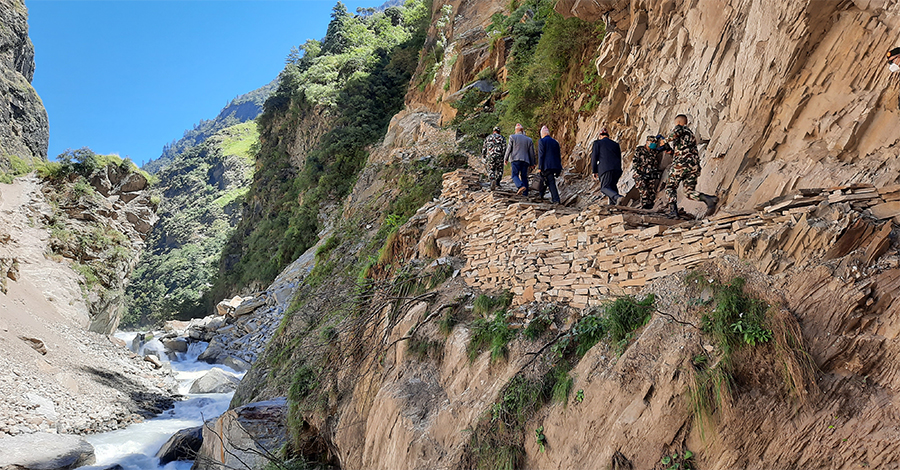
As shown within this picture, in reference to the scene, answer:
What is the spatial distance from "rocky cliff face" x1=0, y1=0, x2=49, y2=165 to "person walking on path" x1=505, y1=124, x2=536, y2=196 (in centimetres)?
2829

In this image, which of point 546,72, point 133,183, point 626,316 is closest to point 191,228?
point 133,183

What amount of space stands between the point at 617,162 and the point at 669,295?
3.15m

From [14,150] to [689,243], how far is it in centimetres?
3287

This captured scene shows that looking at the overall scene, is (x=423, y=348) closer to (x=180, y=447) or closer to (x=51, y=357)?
(x=180, y=447)

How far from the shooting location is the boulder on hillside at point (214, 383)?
18484mm

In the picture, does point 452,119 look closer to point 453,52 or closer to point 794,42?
point 453,52

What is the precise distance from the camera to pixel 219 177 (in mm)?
71500

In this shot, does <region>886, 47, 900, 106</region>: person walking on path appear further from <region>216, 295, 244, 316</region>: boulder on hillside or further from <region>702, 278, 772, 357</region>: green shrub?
<region>216, 295, 244, 316</region>: boulder on hillside

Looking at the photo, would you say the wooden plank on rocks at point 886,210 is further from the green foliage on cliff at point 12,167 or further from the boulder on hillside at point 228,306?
the green foliage on cliff at point 12,167

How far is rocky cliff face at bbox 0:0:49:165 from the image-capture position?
1033 inches

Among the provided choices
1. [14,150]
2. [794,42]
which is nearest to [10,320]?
[14,150]

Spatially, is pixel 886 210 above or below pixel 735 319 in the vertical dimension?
above

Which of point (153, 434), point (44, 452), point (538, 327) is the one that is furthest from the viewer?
point (153, 434)

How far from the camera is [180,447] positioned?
11656 mm
